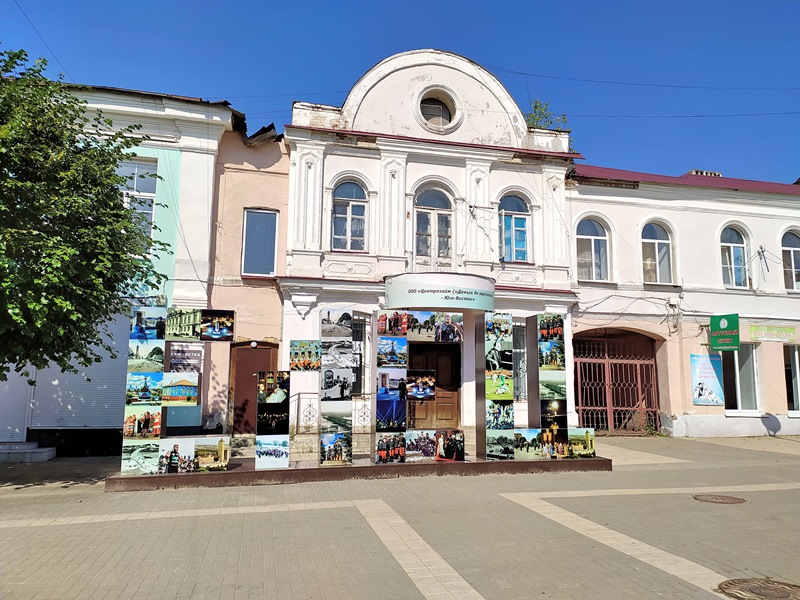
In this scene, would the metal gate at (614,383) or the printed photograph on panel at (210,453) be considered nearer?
the printed photograph on panel at (210,453)

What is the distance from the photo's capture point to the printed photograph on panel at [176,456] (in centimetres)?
940

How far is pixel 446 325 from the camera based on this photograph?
12828mm

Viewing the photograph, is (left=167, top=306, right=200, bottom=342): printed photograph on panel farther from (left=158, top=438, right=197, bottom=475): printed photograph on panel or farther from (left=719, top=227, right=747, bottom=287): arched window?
(left=719, top=227, right=747, bottom=287): arched window

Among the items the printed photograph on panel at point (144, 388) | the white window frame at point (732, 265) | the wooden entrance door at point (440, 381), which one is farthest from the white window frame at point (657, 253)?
the printed photograph on panel at point (144, 388)

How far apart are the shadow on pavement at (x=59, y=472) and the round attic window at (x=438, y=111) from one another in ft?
39.9

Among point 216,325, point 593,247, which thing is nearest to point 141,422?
point 216,325

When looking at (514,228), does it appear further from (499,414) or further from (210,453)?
(210,453)

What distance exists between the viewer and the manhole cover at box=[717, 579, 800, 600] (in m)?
4.84

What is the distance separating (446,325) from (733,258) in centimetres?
1220

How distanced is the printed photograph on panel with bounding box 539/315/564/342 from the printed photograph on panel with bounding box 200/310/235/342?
635 centimetres

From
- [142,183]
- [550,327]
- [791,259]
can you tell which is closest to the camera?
[550,327]

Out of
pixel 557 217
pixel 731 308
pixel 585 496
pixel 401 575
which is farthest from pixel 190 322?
pixel 731 308

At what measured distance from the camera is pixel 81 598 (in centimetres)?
476

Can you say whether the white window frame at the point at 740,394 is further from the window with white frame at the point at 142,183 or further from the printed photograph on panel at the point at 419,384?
the window with white frame at the point at 142,183
